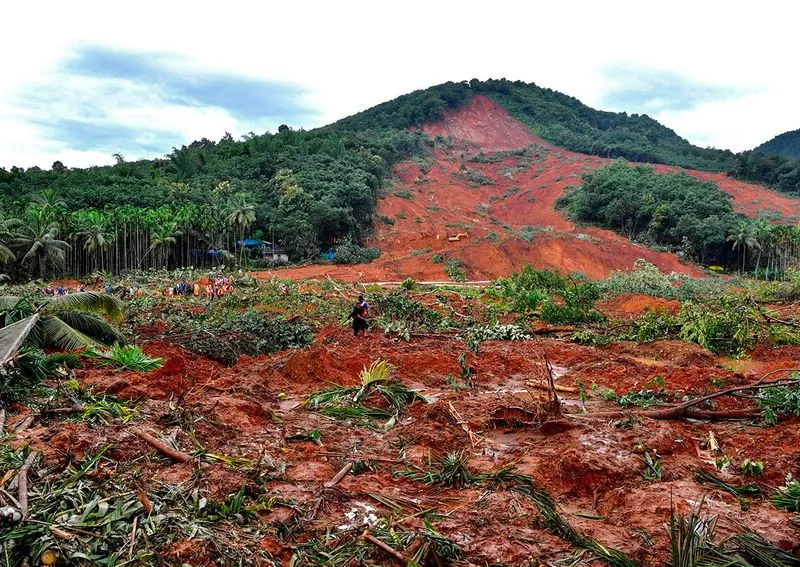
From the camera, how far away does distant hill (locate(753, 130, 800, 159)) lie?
114 metres

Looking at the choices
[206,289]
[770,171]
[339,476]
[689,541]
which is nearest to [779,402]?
[689,541]

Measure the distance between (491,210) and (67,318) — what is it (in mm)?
54164

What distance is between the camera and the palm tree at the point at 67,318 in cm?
935

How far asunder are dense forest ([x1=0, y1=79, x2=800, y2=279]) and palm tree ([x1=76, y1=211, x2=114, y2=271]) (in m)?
0.07

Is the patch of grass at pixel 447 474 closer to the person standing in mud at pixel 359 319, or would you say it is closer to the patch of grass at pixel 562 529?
the patch of grass at pixel 562 529

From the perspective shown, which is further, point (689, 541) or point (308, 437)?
point (308, 437)

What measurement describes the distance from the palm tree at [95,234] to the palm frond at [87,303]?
26.8 m

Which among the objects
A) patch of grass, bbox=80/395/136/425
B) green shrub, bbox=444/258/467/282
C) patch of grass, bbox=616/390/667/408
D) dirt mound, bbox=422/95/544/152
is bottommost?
green shrub, bbox=444/258/467/282

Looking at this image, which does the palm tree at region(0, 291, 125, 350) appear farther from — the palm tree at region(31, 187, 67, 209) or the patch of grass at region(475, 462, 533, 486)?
the palm tree at region(31, 187, 67, 209)

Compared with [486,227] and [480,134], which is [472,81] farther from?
[486,227]

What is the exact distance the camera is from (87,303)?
10.9 m

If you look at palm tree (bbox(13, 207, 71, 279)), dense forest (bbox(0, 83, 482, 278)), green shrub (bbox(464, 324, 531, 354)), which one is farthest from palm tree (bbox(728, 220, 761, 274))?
palm tree (bbox(13, 207, 71, 279))

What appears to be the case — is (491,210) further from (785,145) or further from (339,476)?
(785,145)

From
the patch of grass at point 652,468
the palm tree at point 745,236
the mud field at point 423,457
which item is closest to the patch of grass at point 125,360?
the mud field at point 423,457
